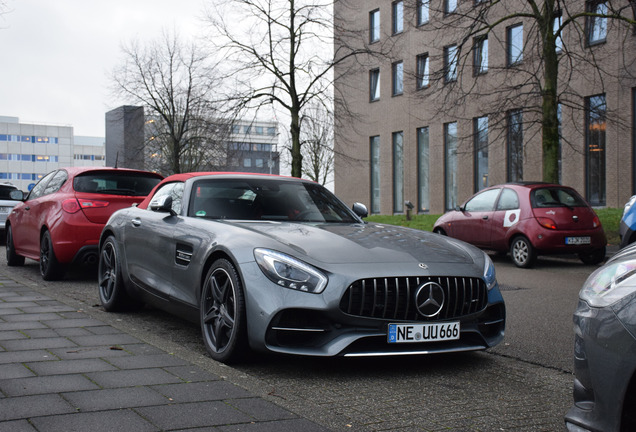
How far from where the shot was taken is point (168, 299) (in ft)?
18.1

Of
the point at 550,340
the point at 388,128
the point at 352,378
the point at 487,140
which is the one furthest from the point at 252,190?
the point at 388,128

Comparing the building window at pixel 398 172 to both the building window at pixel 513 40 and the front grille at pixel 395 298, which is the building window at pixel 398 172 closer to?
the building window at pixel 513 40

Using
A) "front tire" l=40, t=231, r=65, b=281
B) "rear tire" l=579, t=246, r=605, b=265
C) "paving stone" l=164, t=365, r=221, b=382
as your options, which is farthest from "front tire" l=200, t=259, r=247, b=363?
"rear tire" l=579, t=246, r=605, b=265

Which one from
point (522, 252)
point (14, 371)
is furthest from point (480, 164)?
point (14, 371)

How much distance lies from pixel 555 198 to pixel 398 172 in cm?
2391

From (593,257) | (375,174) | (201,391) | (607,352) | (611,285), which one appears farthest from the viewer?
(375,174)

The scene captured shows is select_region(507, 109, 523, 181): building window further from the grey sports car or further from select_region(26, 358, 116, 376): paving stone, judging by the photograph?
select_region(26, 358, 116, 376): paving stone

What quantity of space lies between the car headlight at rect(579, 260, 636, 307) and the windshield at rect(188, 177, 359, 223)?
3.13 metres

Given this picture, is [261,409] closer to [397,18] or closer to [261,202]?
[261,202]

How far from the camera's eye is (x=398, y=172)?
118ft

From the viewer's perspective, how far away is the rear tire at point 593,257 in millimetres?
12157

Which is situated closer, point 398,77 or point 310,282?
point 310,282

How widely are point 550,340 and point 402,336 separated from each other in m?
2.03

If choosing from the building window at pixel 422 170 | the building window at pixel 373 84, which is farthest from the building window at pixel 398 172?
the building window at pixel 373 84
